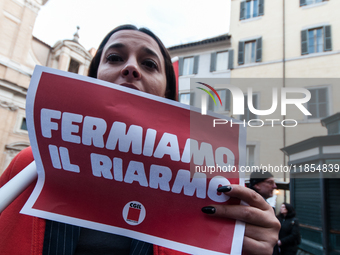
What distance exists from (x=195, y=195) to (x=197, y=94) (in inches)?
557

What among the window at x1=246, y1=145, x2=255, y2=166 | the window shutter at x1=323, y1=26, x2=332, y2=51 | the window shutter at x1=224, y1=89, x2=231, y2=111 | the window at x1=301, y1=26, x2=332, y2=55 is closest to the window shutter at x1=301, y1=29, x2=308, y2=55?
the window at x1=301, y1=26, x2=332, y2=55

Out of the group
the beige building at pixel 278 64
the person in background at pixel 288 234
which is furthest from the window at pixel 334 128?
the person in background at pixel 288 234

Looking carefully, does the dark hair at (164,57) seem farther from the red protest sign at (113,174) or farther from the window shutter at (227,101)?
the window shutter at (227,101)

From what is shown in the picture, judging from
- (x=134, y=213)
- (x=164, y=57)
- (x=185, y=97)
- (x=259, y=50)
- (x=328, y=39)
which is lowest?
(x=134, y=213)

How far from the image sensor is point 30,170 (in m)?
0.77

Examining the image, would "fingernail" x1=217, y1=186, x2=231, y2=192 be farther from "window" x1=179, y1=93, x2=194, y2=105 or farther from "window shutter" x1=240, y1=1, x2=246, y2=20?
"window shutter" x1=240, y1=1, x2=246, y2=20

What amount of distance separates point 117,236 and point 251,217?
0.54 metres

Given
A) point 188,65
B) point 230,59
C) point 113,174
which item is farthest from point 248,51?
point 113,174

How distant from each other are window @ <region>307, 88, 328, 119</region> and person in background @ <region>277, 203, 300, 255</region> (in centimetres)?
811

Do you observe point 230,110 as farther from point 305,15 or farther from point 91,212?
point 91,212

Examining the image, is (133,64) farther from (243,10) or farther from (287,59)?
(243,10)

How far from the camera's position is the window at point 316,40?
11.7 meters

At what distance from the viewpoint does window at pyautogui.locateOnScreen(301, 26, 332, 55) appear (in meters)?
11.7

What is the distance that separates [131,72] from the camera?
39.4 inches
